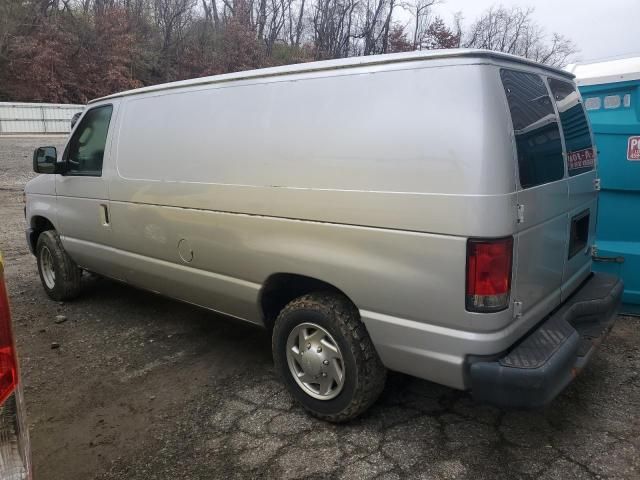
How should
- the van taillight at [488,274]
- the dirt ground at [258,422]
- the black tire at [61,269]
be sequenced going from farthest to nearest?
1. the black tire at [61,269]
2. the dirt ground at [258,422]
3. the van taillight at [488,274]

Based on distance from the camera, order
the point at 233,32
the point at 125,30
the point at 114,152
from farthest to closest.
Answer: the point at 233,32
the point at 125,30
the point at 114,152

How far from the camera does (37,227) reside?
5500mm

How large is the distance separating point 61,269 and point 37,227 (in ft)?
2.43

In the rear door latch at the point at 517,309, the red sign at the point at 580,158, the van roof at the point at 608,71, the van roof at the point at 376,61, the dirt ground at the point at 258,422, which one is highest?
the van roof at the point at 608,71

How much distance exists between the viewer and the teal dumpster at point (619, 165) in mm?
4355

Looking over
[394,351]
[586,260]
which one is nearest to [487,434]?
[394,351]

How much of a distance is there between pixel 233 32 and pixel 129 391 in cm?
3673

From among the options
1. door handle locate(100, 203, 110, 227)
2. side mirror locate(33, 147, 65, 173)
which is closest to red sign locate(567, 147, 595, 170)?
door handle locate(100, 203, 110, 227)

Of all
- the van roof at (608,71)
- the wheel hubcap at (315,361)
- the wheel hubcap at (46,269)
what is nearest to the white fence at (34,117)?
the wheel hubcap at (46,269)

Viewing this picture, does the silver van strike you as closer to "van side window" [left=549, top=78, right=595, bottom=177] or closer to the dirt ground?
"van side window" [left=549, top=78, right=595, bottom=177]

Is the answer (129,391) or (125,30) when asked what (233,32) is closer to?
Result: (125,30)

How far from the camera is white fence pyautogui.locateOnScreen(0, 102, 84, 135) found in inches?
942

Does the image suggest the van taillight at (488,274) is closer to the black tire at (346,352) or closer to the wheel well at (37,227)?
the black tire at (346,352)

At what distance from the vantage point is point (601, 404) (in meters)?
3.20
